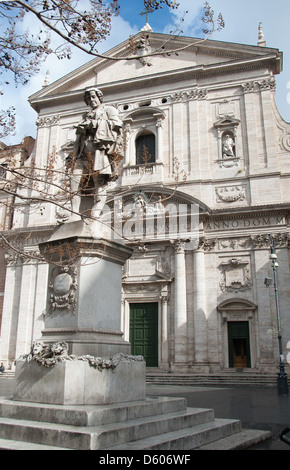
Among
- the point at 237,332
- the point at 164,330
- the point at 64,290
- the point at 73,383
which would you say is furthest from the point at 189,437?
the point at 164,330

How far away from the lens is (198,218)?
21516 millimetres

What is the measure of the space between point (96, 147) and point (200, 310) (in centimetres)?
1501

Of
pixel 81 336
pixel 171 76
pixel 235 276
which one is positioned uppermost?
pixel 171 76

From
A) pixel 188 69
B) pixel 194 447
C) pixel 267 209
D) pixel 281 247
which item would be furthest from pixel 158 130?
pixel 194 447

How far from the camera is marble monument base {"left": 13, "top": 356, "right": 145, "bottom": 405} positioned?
5.15 meters

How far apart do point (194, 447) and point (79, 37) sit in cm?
555

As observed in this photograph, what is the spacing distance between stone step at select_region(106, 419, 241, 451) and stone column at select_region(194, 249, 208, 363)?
13.9 metres

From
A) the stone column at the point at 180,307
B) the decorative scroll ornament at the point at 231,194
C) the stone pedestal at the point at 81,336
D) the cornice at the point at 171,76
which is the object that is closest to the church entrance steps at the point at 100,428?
the stone pedestal at the point at 81,336

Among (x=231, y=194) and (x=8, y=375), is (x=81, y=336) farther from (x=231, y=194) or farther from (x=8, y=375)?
(x=8, y=375)

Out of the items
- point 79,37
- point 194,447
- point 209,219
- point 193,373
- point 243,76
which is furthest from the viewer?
point 243,76

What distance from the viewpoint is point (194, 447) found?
198 inches

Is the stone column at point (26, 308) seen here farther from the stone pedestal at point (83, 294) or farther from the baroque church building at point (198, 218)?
the stone pedestal at point (83, 294)

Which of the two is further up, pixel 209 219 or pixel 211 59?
pixel 211 59

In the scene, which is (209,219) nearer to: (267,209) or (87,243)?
(267,209)
